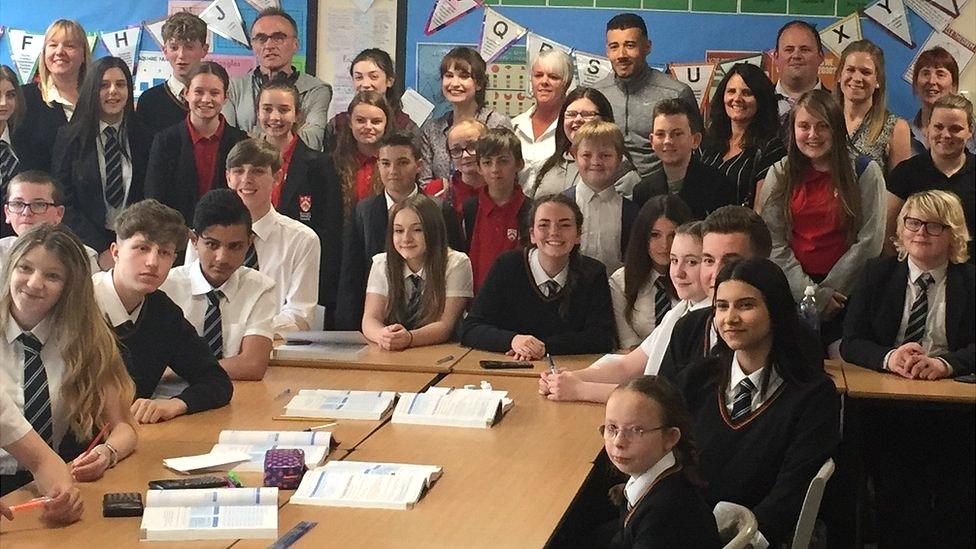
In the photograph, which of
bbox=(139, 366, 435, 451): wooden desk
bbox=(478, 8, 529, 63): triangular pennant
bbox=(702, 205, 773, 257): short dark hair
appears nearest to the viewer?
bbox=(139, 366, 435, 451): wooden desk

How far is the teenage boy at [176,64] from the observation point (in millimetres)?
6555

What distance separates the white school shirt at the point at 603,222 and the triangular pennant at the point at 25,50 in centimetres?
373

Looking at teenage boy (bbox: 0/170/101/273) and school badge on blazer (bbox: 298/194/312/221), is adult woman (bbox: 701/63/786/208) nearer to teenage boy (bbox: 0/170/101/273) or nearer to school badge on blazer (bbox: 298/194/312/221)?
school badge on blazer (bbox: 298/194/312/221)

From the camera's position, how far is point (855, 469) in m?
4.63

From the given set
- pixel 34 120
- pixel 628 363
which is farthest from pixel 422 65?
pixel 628 363

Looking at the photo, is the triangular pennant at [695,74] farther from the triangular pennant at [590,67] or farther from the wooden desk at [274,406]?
the wooden desk at [274,406]

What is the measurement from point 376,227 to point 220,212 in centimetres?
131

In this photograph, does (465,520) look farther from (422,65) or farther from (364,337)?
(422,65)

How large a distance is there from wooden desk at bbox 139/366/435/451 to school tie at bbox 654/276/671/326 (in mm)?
1065

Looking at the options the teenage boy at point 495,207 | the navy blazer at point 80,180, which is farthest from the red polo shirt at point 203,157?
the teenage boy at point 495,207

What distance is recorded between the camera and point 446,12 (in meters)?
7.13

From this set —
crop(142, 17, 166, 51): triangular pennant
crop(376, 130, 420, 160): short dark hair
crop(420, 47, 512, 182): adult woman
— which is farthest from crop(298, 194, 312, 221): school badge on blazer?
crop(142, 17, 166, 51): triangular pennant

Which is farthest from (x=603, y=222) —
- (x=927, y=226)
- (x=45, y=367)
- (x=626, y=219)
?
(x=45, y=367)

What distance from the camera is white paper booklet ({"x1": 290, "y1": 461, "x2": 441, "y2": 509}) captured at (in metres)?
2.96
